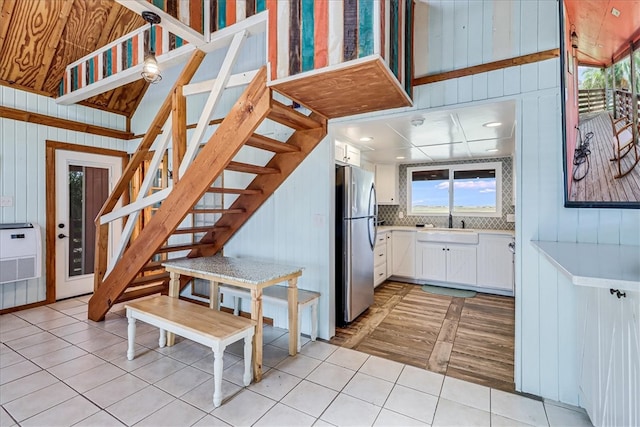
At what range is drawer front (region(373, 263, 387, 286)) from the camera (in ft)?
15.0

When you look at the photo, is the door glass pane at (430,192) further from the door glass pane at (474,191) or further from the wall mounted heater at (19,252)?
the wall mounted heater at (19,252)

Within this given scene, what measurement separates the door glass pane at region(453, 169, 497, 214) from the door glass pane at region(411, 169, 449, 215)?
0.16 meters

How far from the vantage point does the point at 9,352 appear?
268 centimetres

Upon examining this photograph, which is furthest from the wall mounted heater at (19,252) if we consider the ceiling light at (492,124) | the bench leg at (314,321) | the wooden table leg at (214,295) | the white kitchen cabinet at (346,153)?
the ceiling light at (492,124)

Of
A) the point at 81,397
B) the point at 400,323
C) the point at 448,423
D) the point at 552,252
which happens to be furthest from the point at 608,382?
the point at 81,397

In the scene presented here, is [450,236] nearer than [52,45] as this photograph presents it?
No

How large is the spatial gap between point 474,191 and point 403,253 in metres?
1.60

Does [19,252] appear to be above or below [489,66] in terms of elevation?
below

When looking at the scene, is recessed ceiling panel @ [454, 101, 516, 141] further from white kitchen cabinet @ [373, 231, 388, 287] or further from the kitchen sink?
white kitchen cabinet @ [373, 231, 388, 287]

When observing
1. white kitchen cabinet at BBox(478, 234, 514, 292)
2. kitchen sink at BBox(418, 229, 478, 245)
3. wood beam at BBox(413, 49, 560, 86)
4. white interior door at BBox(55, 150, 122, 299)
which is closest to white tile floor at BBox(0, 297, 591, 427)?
white interior door at BBox(55, 150, 122, 299)

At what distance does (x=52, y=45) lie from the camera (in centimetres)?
359

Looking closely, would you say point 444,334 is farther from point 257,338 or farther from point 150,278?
point 150,278

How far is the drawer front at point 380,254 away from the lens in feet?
15.0

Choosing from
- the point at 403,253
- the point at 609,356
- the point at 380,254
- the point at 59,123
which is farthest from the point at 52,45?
the point at 609,356
